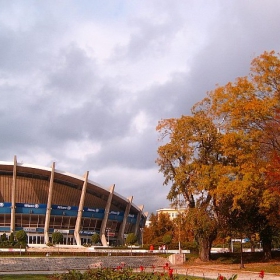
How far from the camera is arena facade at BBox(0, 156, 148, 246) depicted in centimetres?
6825

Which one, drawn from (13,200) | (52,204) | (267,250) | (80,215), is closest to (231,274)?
(267,250)

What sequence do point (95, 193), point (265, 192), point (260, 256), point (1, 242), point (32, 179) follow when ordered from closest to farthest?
point (265, 192)
point (260, 256)
point (1, 242)
point (32, 179)
point (95, 193)

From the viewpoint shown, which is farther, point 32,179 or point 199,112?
point 32,179

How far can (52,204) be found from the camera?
72.0 metres

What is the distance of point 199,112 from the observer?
37312mm

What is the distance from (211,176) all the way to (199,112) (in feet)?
22.1

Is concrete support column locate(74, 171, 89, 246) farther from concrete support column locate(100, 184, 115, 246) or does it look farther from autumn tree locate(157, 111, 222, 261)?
autumn tree locate(157, 111, 222, 261)

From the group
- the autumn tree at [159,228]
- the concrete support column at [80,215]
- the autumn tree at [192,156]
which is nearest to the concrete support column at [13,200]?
the concrete support column at [80,215]

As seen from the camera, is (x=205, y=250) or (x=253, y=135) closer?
(x=253, y=135)

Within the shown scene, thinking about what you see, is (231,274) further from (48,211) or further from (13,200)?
(13,200)

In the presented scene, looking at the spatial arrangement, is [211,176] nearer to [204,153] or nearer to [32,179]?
[204,153]

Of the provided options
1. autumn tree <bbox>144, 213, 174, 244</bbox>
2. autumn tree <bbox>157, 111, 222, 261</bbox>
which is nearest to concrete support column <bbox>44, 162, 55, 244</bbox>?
autumn tree <bbox>144, 213, 174, 244</bbox>

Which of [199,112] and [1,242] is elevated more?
[199,112]

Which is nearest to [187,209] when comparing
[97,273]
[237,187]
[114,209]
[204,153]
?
[204,153]
